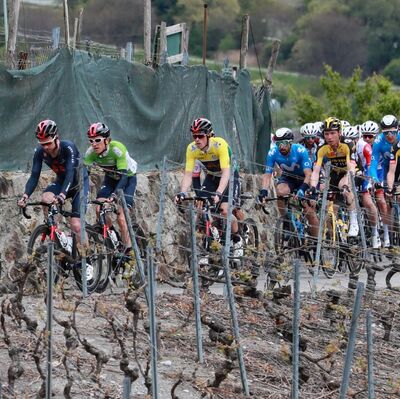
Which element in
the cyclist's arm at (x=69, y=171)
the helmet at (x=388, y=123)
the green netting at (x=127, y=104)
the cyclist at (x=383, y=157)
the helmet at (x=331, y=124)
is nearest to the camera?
the cyclist's arm at (x=69, y=171)

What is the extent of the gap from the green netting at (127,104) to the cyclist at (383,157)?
6.58ft

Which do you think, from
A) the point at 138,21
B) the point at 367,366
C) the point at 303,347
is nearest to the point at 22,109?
the point at 303,347

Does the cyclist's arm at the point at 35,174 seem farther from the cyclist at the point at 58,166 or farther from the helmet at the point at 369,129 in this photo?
the helmet at the point at 369,129

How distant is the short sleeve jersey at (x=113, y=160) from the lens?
16.1 meters

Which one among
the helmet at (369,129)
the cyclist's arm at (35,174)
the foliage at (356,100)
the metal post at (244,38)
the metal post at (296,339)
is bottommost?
the metal post at (296,339)

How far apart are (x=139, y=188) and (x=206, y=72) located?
9.81 feet

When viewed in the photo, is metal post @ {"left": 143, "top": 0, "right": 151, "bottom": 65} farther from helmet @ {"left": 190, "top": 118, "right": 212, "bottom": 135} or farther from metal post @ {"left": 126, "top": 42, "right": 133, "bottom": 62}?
helmet @ {"left": 190, "top": 118, "right": 212, "bottom": 135}

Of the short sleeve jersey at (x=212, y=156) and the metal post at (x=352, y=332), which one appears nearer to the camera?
the metal post at (x=352, y=332)

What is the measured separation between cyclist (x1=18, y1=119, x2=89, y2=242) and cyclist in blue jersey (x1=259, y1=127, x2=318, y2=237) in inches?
177

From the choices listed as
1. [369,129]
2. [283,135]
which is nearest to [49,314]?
[283,135]

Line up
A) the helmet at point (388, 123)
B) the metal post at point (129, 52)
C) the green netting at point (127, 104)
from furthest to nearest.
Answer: the helmet at point (388, 123) → the metal post at point (129, 52) → the green netting at point (127, 104)

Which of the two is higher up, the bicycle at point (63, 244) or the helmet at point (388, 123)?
the helmet at point (388, 123)

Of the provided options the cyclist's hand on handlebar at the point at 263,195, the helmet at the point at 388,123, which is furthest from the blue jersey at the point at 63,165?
the helmet at the point at 388,123

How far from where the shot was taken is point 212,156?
58.0 ft
